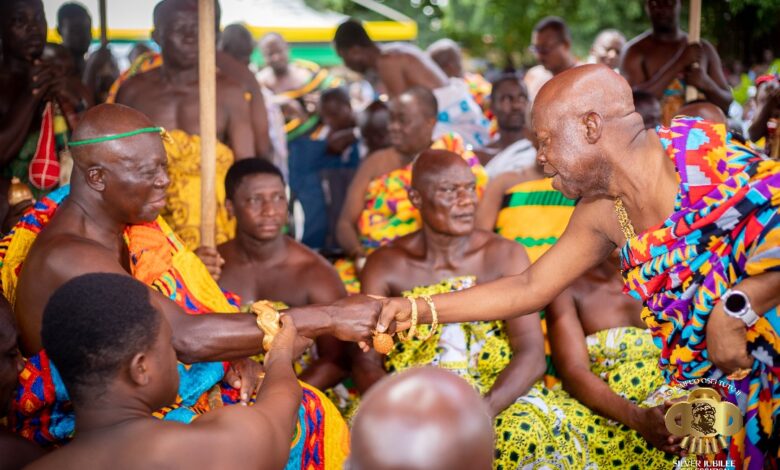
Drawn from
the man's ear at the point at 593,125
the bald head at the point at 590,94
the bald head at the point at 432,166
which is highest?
the bald head at the point at 590,94

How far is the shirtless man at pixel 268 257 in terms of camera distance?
4.77 meters

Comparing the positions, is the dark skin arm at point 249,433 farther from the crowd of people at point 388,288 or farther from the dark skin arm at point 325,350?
the dark skin arm at point 325,350

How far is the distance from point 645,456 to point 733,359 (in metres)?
1.49

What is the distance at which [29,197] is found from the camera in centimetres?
500

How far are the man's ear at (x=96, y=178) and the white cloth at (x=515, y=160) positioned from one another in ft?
8.95

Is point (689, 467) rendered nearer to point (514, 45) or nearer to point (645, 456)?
point (645, 456)

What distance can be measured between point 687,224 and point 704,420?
29.2 inches

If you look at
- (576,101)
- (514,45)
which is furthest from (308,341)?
(514,45)

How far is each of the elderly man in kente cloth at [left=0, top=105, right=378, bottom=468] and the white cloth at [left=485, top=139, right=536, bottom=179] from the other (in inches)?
86.6

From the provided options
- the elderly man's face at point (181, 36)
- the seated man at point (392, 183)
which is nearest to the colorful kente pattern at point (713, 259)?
the seated man at point (392, 183)

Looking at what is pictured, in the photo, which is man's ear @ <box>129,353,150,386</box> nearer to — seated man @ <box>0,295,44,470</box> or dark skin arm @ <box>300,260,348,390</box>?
seated man @ <box>0,295,44,470</box>

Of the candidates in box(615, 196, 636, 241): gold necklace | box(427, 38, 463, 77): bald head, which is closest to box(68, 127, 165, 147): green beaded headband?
box(615, 196, 636, 241): gold necklace

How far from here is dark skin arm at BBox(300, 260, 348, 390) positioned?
15.2 feet

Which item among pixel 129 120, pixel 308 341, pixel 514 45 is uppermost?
pixel 129 120
